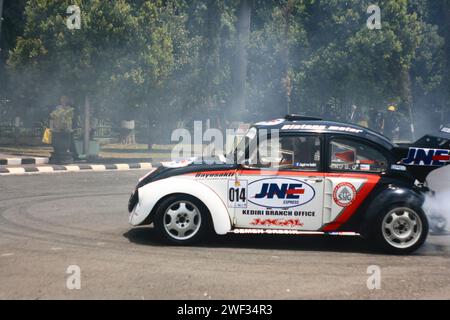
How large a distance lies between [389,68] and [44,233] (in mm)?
31652

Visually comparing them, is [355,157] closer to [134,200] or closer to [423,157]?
[423,157]

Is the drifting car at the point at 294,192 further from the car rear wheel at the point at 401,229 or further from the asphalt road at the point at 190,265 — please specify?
the asphalt road at the point at 190,265

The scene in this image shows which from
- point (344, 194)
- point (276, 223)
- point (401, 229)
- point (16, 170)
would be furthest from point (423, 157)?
point (16, 170)

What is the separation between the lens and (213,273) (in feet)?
24.5

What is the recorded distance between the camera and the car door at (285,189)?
29.0 feet

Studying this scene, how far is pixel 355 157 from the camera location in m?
8.93

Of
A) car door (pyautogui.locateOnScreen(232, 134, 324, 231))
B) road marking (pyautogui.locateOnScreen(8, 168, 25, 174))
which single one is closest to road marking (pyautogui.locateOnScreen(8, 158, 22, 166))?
road marking (pyautogui.locateOnScreen(8, 168, 25, 174))

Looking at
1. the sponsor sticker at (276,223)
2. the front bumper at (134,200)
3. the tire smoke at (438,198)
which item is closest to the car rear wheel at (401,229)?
the tire smoke at (438,198)

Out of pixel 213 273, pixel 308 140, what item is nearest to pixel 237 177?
pixel 308 140

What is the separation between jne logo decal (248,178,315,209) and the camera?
8.83 m

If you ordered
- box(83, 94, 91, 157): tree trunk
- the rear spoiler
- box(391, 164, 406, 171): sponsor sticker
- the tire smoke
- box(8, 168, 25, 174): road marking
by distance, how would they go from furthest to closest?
box(83, 94, 91, 157): tree trunk, box(8, 168, 25, 174): road marking, the tire smoke, the rear spoiler, box(391, 164, 406, 171): sponsor sticker

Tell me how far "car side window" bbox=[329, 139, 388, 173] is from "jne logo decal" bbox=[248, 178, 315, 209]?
467mm

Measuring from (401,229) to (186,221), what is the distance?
269 centimetres

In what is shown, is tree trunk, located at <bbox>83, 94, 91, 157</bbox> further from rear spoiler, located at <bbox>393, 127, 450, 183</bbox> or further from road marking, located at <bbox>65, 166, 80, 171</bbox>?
rear spoiler, located at <bbox>393, 127, 450, 183</bbox>
